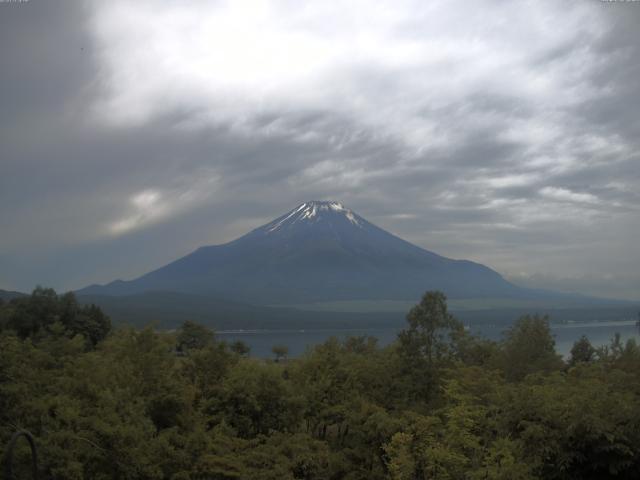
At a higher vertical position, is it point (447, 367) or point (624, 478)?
point (447, 367)

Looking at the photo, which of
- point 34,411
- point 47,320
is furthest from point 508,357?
point 47,320

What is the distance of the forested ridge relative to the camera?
14.5 metres

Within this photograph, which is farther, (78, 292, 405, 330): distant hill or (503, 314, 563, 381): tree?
(78, 292, 405, 330): distant hill

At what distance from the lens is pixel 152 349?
66.5 ft

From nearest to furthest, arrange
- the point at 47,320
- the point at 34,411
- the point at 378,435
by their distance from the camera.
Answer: the point at 34,411 → the point at 378,435 → the point at 47,320

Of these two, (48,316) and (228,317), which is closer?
(48,316)

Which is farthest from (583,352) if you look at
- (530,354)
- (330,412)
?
(330,412)

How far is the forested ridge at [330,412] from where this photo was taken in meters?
14.5

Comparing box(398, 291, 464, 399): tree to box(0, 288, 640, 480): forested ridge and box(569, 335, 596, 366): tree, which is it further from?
box(569, 335, 596, 366): tree

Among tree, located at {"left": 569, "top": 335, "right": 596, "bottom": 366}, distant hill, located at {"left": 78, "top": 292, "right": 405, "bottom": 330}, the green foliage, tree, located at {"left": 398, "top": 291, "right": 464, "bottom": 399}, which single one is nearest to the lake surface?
distant hill, located at {"left": 78, "top": 292, "right": 405, "bottom": 330}

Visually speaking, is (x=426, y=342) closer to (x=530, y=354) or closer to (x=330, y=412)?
(x=330, y=412)

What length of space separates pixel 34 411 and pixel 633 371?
19937 mm

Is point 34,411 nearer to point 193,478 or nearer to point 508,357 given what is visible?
point 193,478

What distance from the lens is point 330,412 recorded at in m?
19.9
